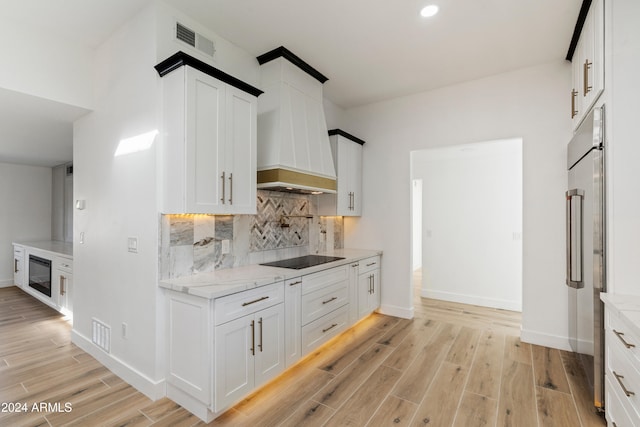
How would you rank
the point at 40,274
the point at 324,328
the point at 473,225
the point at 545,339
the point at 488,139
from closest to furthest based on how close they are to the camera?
1. the point at 324,328
2. the point at 545,339
3. the point at 488,139
4. the point at 40,274
5. the point at 473,225

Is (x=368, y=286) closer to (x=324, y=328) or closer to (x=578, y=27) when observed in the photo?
(x=324, y=328)

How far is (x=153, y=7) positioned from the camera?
2.25 m

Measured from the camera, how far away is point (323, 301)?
116 inches

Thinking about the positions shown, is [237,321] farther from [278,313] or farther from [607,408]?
[607,408]

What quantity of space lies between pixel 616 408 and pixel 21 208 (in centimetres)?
854

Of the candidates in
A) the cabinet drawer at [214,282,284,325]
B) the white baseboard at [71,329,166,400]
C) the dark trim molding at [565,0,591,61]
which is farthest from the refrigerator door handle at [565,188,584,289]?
the white baseboard at [71,329,166,400]

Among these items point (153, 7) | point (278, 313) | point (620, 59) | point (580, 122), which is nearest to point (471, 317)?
point (580, 122)

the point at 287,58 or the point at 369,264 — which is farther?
the point at 369,264

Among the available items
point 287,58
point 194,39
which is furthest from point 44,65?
point 287,58

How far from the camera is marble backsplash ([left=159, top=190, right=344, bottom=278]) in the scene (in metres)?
2.32

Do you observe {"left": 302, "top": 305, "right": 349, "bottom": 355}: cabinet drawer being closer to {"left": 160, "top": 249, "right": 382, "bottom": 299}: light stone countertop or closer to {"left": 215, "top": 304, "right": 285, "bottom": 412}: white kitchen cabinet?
{"left": 215, "top": 304, "right": 285, "bottom": 412}: white kitchen cabinet

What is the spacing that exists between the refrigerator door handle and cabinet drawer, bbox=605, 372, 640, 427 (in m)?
0.79

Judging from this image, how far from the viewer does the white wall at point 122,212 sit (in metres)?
2.25

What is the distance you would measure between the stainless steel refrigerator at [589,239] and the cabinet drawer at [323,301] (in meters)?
2.02
